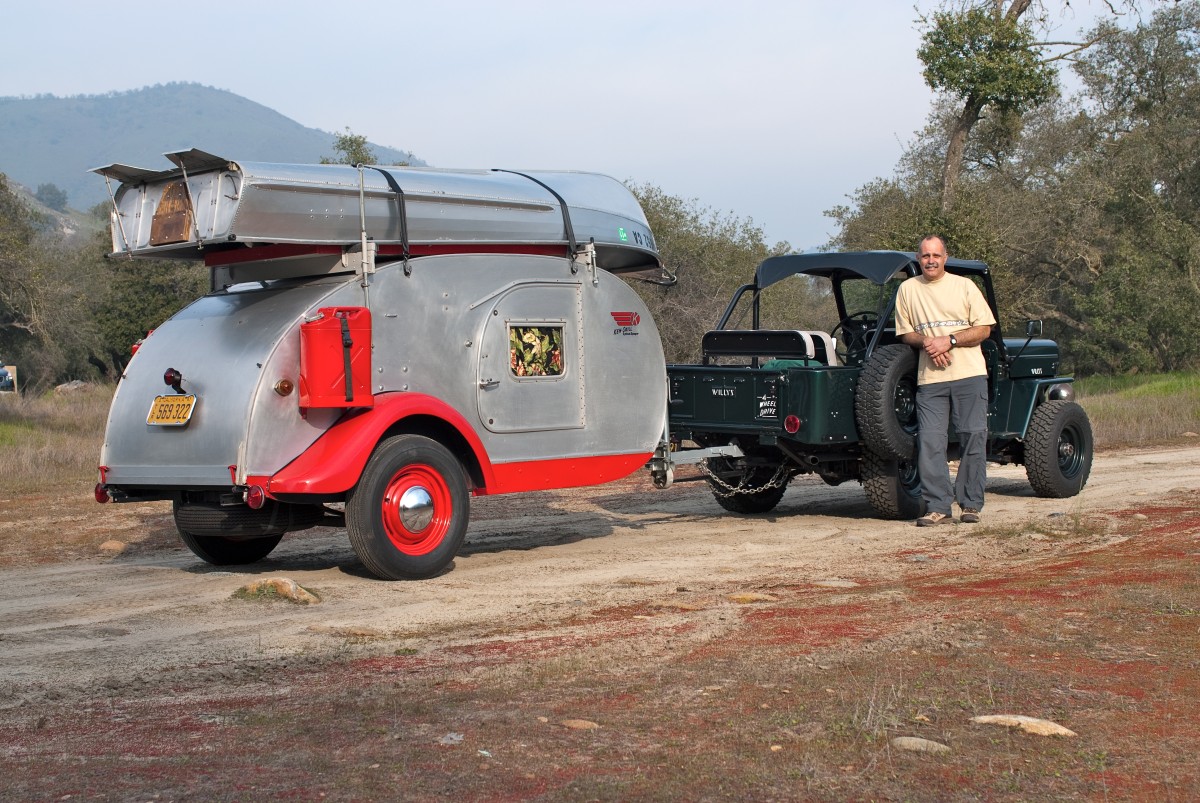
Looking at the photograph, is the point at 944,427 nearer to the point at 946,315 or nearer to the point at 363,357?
the point at 946,315

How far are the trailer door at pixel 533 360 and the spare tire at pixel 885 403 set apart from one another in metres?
2.36

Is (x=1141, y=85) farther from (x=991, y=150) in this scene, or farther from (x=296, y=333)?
(x=296, y=333)

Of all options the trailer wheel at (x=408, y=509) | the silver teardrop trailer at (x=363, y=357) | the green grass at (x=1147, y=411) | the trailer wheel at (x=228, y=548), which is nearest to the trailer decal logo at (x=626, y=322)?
the silver teardrop trailer at (x=363, y=357)

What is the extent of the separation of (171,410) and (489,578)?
7.45 ft

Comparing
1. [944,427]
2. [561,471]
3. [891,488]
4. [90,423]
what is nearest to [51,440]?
[90,423]

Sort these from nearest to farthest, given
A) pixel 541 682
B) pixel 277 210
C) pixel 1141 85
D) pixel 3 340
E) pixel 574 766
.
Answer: pixel 574 766 < pixel 541 682 < pixel 277 210 < pixel 3 340 < pixel 1141 85

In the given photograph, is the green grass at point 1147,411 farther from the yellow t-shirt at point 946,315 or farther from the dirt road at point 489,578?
the yellow t-shirt at point 946,315

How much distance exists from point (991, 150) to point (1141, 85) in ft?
16.2

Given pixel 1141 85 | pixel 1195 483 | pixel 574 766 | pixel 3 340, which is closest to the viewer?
pixel 574 766

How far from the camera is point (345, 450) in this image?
7648 millimetres

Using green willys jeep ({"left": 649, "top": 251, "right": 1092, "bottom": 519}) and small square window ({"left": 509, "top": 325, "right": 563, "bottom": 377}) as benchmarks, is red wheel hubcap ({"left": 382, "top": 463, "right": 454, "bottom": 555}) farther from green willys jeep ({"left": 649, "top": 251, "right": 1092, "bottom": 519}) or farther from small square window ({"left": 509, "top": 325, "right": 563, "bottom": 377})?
green willys jeep ({"left": 649, "top": 251, "right": 1092, "bottom": 519})

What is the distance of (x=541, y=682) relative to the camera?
518 cm

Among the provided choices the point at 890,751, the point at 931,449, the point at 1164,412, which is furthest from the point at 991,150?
the point at 890,751

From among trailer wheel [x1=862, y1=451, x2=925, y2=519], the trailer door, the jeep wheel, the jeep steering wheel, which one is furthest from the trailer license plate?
the jeep steering wheel
